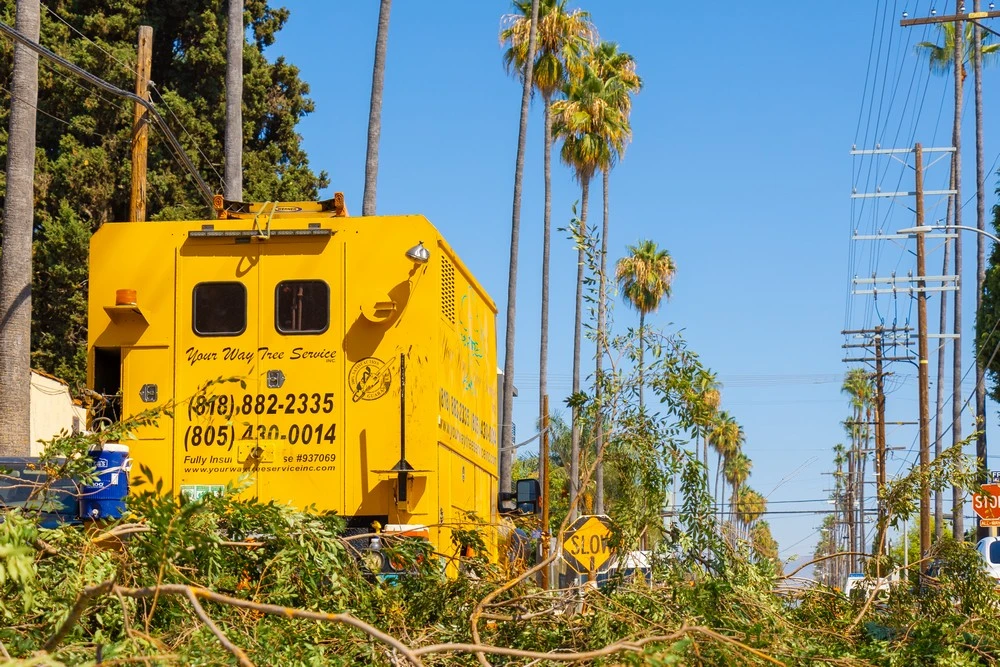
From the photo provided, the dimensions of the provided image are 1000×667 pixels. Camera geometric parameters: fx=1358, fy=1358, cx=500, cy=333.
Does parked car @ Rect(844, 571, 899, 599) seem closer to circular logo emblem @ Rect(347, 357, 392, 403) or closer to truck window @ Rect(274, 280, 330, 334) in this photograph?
circular logo emblem @ Rect(347, 357, 392, 403)

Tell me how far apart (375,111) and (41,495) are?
55.8 feet

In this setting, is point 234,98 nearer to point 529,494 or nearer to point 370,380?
point 529,494

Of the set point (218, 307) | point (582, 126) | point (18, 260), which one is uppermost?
point (582, 126)

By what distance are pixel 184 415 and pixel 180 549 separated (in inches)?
193

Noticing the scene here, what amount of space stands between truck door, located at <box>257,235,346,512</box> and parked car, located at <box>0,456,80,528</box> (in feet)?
4.22

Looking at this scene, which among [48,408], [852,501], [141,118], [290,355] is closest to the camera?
[290,355]

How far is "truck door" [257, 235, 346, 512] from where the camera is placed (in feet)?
30.1

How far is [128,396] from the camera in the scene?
9570 millimetres

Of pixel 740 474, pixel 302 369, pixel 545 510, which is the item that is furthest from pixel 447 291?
pixel 740 474

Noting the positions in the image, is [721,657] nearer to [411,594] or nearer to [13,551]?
[411,594]

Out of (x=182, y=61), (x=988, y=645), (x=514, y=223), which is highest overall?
(x=182, y=61)

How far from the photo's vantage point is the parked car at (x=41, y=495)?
5.96m

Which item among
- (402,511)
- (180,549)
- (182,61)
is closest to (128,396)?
(402,511)

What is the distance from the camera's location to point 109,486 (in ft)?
27.4
